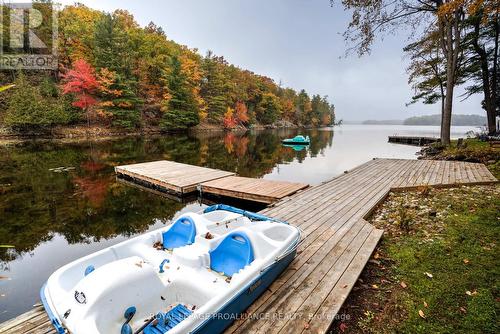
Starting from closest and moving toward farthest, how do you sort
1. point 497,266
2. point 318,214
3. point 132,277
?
point 132,277
point 497,266
point 318,214

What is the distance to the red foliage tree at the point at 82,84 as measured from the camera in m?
29.3

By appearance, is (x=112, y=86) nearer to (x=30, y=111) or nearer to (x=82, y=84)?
(x=82, y=84)

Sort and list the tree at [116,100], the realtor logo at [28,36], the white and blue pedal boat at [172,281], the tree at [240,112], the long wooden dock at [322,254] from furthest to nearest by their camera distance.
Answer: the tree at [240,112], the realtor logo at [28,36], the tree at [116,100], the long wooden dock at [322,254], the white and blue pedal boat at [172,281]

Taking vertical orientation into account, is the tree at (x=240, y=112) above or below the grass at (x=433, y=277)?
above

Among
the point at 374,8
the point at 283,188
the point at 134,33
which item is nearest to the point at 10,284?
the point at 283,188

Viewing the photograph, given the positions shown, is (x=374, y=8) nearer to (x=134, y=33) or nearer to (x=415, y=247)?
(x=415, y=247)

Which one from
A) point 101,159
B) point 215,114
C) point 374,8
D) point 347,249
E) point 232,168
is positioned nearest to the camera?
point 347,249

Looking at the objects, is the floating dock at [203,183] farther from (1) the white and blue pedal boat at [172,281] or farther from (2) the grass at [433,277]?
(1) the white and blue pedal boat at [172,281]

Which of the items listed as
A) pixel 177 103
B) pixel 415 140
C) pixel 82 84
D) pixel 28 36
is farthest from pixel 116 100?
pixel 415 140

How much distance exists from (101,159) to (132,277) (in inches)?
647

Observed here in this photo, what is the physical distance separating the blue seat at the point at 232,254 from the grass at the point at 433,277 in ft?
4.35

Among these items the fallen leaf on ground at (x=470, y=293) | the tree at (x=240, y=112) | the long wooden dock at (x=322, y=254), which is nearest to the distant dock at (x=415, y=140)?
the long wooden dock at (x=322, y=254)

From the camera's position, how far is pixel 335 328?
2861 millimetres

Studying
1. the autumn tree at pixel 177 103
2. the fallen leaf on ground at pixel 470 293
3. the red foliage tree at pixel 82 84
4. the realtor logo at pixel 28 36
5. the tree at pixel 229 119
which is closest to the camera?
the fallen leaf on ground at pixel 470 293
